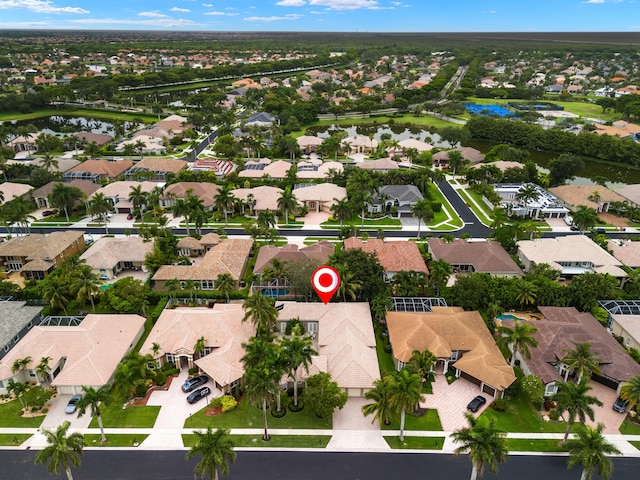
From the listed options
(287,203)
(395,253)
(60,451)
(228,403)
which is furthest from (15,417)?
(287,203)

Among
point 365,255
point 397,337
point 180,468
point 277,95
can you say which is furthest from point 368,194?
point 277,95

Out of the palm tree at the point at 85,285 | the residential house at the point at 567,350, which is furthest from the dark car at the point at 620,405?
the palm tree at the point at 85,285

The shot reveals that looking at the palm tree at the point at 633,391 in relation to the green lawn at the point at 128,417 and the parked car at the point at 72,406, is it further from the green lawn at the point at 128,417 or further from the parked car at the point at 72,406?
the parked car at the point at 72,406

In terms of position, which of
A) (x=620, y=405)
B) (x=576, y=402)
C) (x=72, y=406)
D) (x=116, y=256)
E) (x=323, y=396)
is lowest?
(x=72, y=406)

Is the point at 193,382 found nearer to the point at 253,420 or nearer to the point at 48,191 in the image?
the point at 253,420

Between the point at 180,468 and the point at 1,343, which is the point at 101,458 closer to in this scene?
A: the point at 180,468

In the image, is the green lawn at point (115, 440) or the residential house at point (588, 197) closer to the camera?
the green lawn at point (115, 440)

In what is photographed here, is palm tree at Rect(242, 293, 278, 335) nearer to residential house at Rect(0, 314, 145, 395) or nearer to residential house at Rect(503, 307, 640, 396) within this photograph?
residential house at Rect(0, 314, 145, 395)
